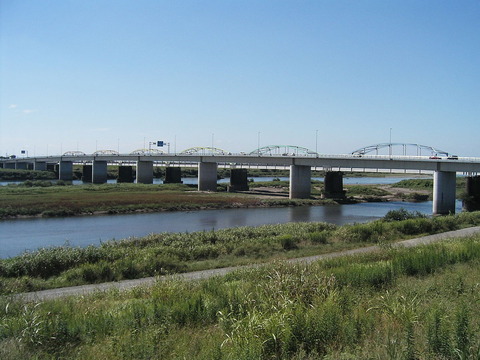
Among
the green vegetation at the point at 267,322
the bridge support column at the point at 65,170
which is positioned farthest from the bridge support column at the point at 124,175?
the green vegetation at the point at 267,322

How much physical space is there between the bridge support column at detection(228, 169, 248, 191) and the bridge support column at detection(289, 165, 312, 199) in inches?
604

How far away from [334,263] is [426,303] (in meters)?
4.69

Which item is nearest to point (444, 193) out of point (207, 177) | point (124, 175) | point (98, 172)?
point (207, 177)

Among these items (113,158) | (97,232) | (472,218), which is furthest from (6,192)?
(472,218)

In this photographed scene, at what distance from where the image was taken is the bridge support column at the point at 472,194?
52.4 metres

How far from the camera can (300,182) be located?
7038cm

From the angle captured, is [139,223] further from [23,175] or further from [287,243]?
[23,175]

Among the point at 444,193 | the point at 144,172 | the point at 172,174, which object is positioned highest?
the point at 144,172

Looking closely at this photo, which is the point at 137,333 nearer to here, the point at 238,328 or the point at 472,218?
the point at 238,328

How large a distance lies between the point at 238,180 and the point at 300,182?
16.9 metres

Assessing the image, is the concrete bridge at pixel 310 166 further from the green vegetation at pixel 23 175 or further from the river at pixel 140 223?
the green vegetation at pixel 23 175

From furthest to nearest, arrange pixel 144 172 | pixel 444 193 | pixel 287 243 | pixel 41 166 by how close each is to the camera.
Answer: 1. pixel 41 166
2. pixel 144 172
3. pixel 444 193
4. pixel 287 243

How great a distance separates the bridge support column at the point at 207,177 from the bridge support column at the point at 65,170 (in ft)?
175

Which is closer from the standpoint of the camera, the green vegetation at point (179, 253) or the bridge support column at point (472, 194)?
the green vegetation at point (179, 253)
